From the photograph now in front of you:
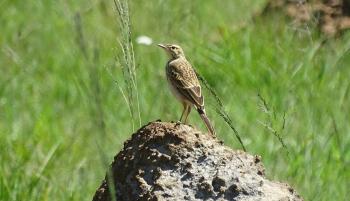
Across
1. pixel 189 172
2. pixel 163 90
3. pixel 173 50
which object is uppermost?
pixel 163 90

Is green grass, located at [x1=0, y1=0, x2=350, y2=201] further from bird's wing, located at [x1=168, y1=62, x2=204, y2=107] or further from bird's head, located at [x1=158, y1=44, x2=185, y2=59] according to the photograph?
bird's head, located at [x1=158, y1=44, x2=185, y2=59]

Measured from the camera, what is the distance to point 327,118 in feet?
25.8

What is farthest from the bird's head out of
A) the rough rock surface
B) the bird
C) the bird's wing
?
the rough rock surface

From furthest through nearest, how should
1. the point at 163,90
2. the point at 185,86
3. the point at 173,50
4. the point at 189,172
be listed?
the point at 163,90 → the point at 173,50 → the point at 185,86 → the point at 189,172

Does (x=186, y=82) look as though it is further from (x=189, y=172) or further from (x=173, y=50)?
(x=189, y=172)

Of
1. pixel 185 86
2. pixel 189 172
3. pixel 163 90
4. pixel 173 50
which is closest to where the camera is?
pixel 189 172

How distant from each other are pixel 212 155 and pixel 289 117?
9.53ft

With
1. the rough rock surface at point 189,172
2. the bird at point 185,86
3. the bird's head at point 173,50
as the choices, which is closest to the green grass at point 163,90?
the bird at point 185,86

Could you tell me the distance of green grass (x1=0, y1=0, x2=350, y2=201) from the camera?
7000 millimetres

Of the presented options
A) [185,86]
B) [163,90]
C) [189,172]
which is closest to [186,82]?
[185,86]

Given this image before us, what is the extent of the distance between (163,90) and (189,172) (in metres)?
3.77

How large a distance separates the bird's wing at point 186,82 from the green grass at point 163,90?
0.78 feet

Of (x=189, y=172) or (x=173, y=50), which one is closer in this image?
(x=189, y=172)

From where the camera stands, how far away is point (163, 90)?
8492 mm
